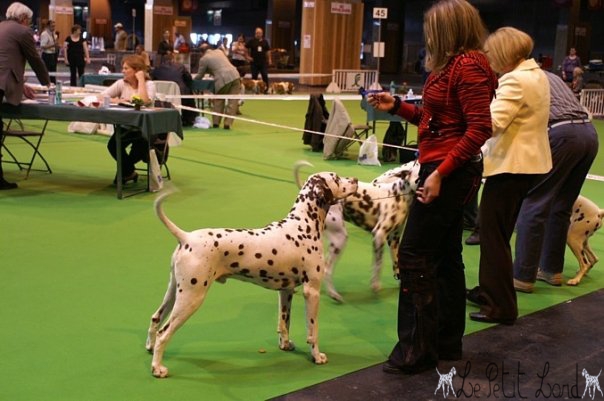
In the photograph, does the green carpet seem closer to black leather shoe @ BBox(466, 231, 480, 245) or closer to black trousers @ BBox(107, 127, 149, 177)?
black leather shoe @ BBox(466, 231, 480, 245)

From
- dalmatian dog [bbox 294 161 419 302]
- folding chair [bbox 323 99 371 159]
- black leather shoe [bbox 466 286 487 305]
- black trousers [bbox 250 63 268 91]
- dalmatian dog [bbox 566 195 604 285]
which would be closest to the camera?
black leather shoe [bbox 466 286 487 305]

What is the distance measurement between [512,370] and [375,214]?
1501mm

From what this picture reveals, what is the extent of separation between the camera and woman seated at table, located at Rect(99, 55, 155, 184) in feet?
27.1

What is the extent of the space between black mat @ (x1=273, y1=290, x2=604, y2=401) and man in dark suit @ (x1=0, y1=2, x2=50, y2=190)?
208 inches

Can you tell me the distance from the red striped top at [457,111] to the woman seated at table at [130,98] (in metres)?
5.00

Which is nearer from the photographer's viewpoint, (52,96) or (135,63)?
(52,96)

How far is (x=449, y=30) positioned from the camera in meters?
3.45

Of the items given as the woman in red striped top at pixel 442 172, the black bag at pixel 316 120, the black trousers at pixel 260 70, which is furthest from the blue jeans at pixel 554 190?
the black trousers at pixel 260 70

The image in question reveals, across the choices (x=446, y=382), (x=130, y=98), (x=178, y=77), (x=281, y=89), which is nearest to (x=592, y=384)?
(x=446, y=382)

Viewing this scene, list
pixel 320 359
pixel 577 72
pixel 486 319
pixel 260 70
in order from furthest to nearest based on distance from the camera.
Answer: pixel 577 72 < pixel 260 70 < pixel 486 319 < pixel 320 359

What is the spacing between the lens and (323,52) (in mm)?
26703

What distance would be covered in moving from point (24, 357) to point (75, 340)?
0.31 m

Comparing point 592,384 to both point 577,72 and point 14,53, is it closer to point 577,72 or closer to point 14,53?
point 14,53

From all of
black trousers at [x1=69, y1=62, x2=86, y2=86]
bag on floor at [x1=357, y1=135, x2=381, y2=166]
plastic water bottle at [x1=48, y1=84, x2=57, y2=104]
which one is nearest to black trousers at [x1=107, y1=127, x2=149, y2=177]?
plastic water bottle at [x1=48, y1=84, x2=57, y2=104]
